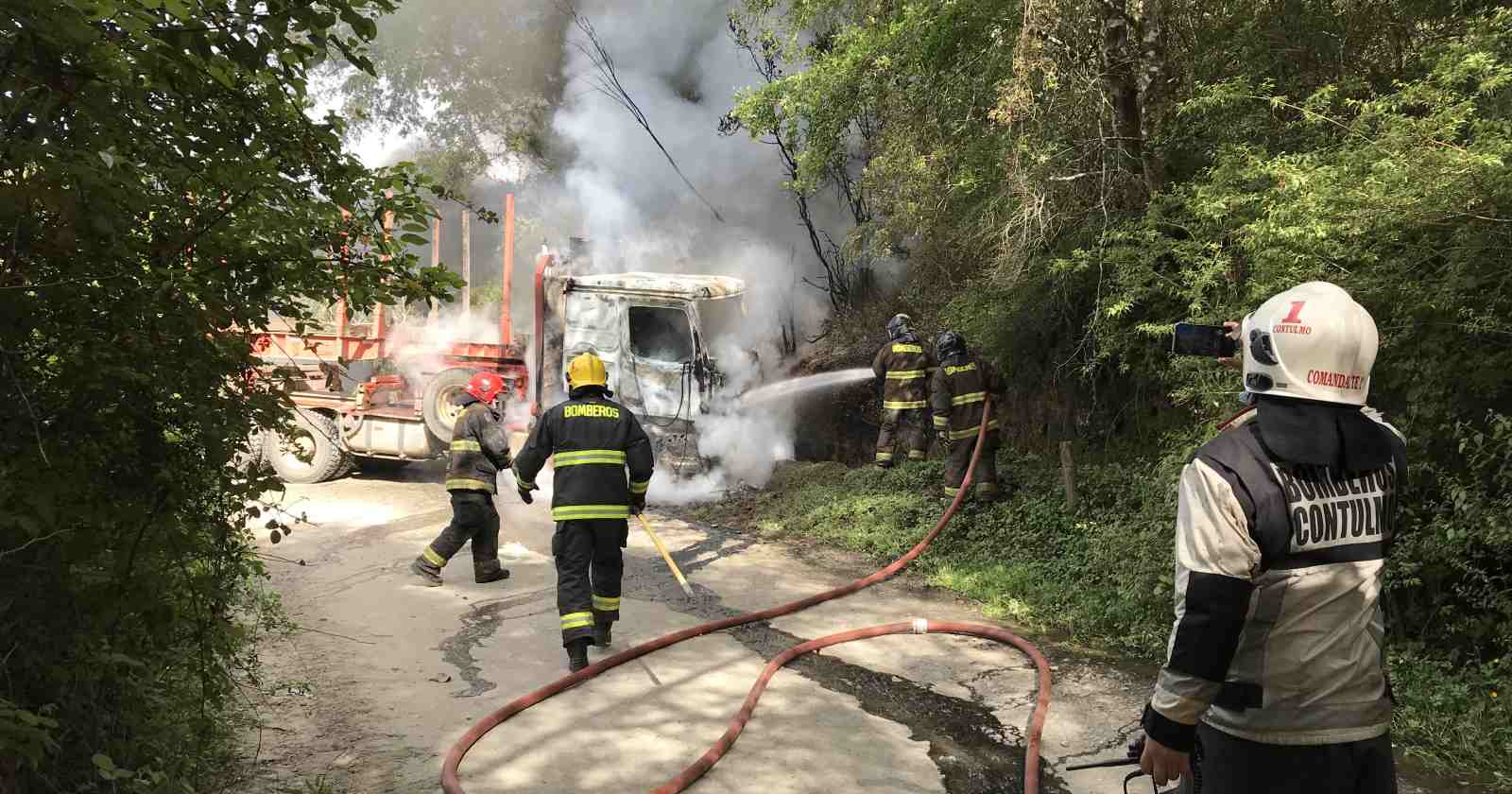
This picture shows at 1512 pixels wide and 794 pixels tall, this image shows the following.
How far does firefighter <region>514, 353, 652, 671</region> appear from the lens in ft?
18.1

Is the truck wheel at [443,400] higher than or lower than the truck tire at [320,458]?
higher

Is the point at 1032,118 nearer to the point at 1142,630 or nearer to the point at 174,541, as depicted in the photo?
the point at 1142,630

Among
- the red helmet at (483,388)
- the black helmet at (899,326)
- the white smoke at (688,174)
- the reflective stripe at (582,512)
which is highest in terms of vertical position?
the white smoke at (688,174)

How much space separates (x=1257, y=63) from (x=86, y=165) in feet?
26.1

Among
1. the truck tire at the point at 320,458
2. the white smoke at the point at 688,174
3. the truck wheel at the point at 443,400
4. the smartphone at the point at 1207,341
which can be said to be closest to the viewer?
the smartphone at the point at 1207,341

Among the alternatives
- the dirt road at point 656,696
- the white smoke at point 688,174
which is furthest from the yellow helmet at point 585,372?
the white smoke at point 688,174

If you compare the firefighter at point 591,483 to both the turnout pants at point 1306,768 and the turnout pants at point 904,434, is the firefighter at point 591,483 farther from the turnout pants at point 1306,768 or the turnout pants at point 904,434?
the turnout pants at point 904,434

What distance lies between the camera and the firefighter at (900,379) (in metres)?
9.70

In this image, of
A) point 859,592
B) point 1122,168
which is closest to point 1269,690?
point 859,592

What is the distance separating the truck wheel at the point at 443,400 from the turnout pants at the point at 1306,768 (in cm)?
981

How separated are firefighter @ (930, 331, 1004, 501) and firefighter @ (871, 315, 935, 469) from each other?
75 cm

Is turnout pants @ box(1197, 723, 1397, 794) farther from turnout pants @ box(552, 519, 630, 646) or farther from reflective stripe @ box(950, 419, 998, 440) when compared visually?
reflective stripe @ box(950, 419, 998, 440)

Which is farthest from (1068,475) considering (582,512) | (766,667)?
(582,512)

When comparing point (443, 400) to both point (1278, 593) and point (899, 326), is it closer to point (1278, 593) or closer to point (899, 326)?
point (899, 326)
